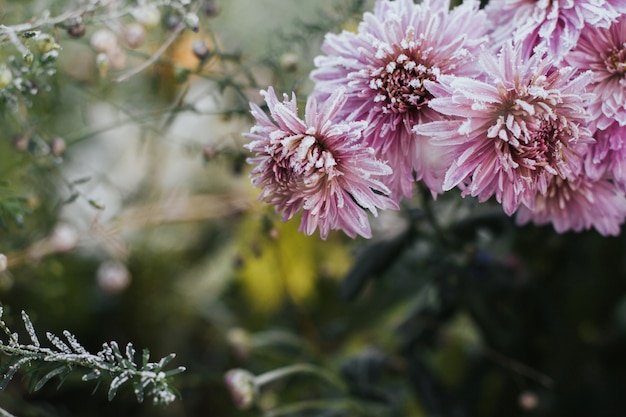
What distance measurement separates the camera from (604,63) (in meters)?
0.37

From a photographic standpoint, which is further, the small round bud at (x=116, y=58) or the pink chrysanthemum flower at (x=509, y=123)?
the small round bud at (x=116, y=58)

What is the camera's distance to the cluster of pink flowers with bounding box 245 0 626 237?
1.08 ft

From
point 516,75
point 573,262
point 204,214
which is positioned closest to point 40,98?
point 204,214

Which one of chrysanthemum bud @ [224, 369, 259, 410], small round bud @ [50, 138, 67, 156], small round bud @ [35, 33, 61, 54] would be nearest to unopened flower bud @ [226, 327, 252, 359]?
chrysanthemum bud @ [224, 369, 259, 410]

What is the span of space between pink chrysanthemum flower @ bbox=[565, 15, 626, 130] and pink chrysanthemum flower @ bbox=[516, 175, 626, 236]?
0.05m

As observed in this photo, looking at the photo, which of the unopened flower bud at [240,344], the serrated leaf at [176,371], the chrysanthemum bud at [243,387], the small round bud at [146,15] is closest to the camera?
the serrated leaf at [176,371]

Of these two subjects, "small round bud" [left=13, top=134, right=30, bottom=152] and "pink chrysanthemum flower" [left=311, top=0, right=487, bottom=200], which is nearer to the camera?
"pink chrysanthemum flower" [left=311, top=0, right=487, bottom=200]

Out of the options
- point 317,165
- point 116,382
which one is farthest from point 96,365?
point 317,165

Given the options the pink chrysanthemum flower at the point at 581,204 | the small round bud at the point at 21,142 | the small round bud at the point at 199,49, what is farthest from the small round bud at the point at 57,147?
the pink chrysanthemum flower at the point at 581,204

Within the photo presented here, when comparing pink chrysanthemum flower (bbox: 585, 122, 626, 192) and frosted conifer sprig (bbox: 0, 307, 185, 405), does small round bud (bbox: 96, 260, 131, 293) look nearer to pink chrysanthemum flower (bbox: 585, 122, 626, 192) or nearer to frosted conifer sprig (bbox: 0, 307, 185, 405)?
frosted conifer sprig (bbox: 0, 307, 185, 405)

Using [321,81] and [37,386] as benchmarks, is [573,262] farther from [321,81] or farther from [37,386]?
[37,386]

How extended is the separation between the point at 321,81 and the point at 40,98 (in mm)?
342

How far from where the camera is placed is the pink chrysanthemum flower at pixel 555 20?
0.34 metres

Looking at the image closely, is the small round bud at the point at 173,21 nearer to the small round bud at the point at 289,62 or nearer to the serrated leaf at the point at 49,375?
the small round bud at the point at 289,62
